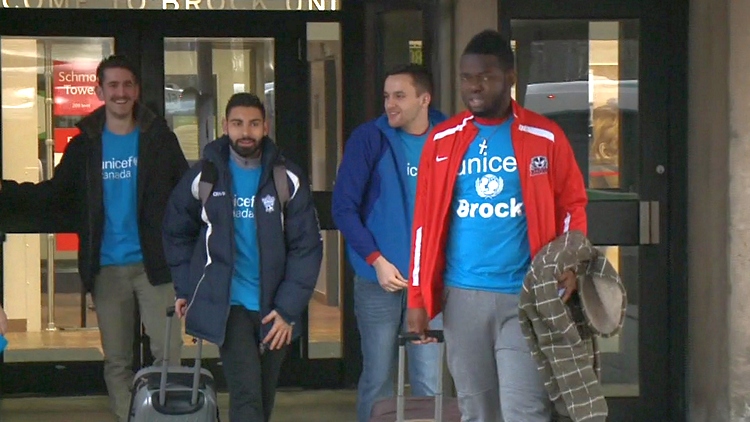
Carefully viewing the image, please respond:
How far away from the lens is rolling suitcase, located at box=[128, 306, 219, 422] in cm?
548

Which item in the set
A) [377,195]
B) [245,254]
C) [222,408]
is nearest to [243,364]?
[245,254]

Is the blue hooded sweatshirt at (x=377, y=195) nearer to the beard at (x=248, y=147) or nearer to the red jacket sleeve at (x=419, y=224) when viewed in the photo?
the beard at (x=248, y=147)

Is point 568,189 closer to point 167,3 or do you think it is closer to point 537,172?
point 537,172

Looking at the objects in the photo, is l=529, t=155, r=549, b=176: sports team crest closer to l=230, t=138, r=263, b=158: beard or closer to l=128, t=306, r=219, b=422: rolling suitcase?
l=230, t=138, r=263, b=158: beard

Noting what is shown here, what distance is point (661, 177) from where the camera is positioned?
7062mm

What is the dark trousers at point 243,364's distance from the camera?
5.54 m

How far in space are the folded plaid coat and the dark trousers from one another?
1437mm

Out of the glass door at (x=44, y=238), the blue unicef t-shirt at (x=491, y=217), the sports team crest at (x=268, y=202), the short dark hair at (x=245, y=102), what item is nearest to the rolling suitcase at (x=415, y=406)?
the blue unicef t-shirt at (x=491, y=217)

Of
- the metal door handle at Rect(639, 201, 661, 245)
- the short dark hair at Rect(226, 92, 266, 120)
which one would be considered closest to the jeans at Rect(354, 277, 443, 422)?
the short dark hair at Rect(226, 92, 266, 120)

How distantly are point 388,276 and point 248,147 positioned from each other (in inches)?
32.2

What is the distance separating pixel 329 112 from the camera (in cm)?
767

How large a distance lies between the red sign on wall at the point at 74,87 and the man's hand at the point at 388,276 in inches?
96.8

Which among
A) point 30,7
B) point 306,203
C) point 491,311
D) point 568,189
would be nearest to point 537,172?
point 568,189

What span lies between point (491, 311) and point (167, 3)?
136 inches
